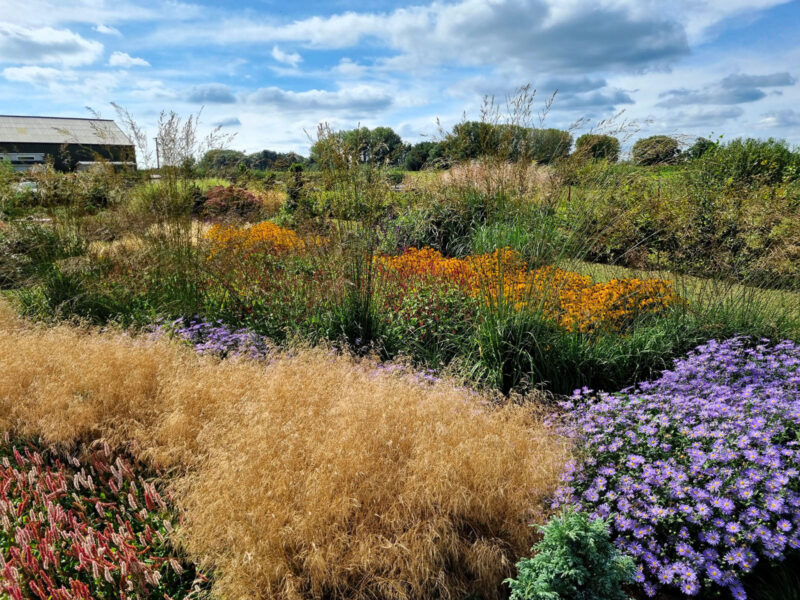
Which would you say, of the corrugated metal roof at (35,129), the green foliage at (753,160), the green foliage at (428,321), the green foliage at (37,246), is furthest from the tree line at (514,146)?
the corrugated metal roof at (35,129)

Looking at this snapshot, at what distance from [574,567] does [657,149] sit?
3.73m

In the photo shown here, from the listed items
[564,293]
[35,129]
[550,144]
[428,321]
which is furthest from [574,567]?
[35,129]

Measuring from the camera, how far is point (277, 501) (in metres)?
2.28

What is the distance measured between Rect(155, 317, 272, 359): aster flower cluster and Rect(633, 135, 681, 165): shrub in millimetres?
3695

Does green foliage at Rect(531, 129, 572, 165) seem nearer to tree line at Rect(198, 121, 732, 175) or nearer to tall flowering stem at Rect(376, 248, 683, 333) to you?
tree line at Rect(198, 121, 732, 175)

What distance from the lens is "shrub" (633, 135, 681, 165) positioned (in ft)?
14.3

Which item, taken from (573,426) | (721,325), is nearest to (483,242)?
(721,325)

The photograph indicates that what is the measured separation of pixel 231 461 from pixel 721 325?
4.15 meters

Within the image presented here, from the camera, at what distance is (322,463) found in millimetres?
2398

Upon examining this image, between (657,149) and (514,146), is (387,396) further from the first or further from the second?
(657,149)

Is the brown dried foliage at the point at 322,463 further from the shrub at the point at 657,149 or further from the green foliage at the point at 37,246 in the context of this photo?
the green foliage at the point at 37,246

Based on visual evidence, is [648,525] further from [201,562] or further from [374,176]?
[374,176]

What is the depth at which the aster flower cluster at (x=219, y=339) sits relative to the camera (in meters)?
4.20

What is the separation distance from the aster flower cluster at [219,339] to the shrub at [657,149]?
3.70 meters
